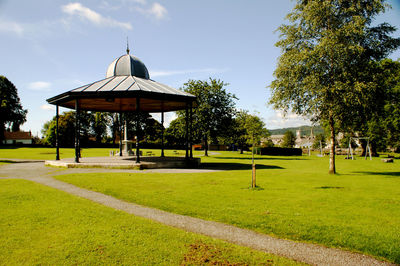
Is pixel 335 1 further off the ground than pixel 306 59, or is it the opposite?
pixel 335 1

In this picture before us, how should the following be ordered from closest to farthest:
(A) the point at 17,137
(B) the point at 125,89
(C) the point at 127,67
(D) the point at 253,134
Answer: (D) the point at 253,134 → (B) the point at 125,89 → (C) the point at 127,67 → (A) the point at 17,137

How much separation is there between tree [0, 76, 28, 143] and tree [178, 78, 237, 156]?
45884mm

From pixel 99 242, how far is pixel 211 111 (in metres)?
32.3

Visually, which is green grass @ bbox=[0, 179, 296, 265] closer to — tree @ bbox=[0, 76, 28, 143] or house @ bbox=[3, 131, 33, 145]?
tree @ bbox=[0, 76, 28, 143]

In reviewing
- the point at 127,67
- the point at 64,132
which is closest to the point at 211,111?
the point at 127,67

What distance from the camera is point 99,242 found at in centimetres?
529

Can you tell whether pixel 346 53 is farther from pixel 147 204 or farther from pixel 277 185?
pixel 147 204

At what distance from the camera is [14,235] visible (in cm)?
566

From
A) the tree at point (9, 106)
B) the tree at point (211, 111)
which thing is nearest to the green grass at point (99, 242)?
the tree at point (211, 111)

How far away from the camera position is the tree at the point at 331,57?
1695cm

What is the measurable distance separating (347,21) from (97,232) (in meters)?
20.6

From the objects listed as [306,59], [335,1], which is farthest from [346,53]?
[335,1]

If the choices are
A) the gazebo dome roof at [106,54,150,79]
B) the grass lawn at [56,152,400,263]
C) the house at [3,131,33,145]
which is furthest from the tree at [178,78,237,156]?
the house at [3,131,33,145]

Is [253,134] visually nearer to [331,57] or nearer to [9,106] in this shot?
[331,57]
